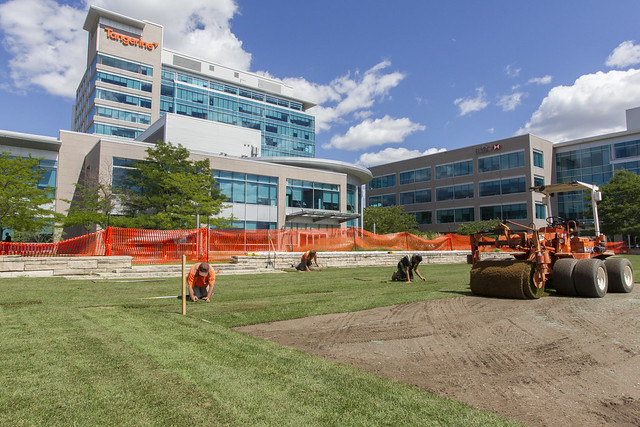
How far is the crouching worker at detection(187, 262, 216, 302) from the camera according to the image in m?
9.23

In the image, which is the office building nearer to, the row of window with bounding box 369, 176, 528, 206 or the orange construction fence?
the row of window with bounding box 369, 176, 528, 206

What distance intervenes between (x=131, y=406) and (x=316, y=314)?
15.7ft

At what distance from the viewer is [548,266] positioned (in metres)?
10.5

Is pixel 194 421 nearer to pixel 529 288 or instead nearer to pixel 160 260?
pixel 529 288

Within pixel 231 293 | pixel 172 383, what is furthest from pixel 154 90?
pixel 172 383

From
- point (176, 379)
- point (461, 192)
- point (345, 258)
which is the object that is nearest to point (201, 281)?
point (176, 379)

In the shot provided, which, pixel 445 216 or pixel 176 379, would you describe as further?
pixel 445 216

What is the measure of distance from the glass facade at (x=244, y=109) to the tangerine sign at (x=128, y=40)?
17.3ft

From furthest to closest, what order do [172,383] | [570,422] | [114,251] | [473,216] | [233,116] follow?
[233,116] → [473,216] → [114,251] → [172,383] → [570,422]

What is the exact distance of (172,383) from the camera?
157 inches

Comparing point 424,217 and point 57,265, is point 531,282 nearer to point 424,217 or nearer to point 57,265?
point 57,265

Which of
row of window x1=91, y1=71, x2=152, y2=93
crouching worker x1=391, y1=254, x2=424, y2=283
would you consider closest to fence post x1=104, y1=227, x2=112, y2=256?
crouching worker x1=391, y1=254, x2=424, y2=283

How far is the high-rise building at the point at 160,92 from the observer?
68250 millimetres

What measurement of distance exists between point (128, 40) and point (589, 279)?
81046mm
